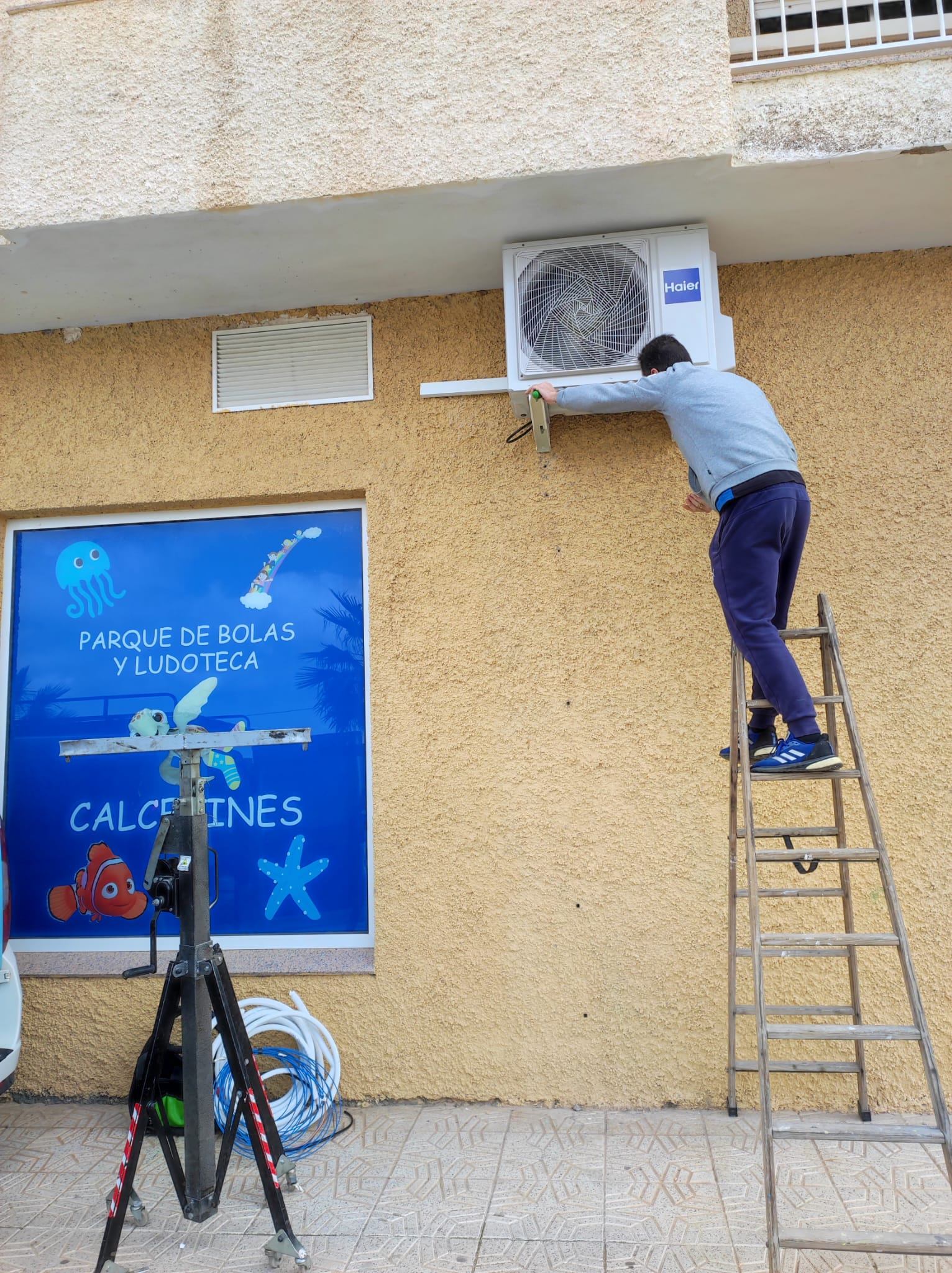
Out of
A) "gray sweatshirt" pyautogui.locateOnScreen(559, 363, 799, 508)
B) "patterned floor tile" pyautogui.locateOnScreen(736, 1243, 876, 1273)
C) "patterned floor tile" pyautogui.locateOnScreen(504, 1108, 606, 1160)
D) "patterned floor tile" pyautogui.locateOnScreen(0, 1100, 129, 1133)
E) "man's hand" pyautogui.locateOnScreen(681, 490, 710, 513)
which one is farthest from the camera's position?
"patterned floor tile" pyautogui.locateOnScreen(0, 1100, 129, 1133)

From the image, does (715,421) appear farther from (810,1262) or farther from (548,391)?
(810,1262)

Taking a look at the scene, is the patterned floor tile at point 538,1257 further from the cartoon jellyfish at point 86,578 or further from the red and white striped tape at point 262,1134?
the cartoon jellyfish at point 86,578

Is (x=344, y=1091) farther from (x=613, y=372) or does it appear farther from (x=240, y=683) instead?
(x=613, y=372)

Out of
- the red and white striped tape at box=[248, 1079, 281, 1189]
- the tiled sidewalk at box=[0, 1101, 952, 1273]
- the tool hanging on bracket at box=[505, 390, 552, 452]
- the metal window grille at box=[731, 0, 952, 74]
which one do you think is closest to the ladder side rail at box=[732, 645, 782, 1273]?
the tiled sidewalk at box=[0, 1101, 952, 1273]

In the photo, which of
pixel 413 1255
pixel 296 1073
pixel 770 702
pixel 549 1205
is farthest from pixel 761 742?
pixel 296 1073

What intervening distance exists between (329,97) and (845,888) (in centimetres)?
368

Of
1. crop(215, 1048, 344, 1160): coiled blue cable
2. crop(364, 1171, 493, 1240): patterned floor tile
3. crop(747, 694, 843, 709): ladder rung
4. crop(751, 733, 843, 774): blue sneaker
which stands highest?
crop(747, 694, 843, 709): ladder rung

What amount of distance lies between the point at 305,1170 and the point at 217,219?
3728mm

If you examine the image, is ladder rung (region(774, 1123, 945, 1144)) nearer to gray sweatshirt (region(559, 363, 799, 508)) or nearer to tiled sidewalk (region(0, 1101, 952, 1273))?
tiled sidewalk (region(0, 1101, 952, 1273))

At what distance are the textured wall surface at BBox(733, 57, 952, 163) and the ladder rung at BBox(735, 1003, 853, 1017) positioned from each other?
3.13 m

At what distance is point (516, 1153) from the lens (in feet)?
11.9

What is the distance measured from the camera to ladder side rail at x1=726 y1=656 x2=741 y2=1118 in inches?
143

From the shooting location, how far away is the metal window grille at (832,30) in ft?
12.3

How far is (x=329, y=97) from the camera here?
384 centimetres
